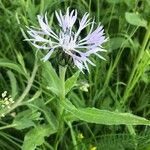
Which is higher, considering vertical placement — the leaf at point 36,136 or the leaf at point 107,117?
the leaf at point 107,117

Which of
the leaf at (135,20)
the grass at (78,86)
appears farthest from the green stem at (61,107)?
the leaf at (135,20)

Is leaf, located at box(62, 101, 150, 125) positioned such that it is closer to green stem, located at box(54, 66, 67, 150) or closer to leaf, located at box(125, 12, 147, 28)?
green stem, located at box(54, 66, 67, 150)

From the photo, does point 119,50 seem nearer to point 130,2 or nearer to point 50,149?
point 130,2

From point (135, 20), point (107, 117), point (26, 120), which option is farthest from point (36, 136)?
point (135, 20)

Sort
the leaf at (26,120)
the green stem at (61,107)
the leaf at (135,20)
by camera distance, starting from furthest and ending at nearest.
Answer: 1. the leaf at (135,20)
2. the leaf at (26,120)
3. the green stem at (61,107)

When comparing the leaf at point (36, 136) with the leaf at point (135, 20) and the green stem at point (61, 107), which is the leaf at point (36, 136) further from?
the leaf at point (135, 20)

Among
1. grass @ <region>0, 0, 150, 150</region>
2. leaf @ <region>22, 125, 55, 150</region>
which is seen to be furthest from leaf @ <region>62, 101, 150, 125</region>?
leaf @ <region>22, 125, 55, 150</region>
